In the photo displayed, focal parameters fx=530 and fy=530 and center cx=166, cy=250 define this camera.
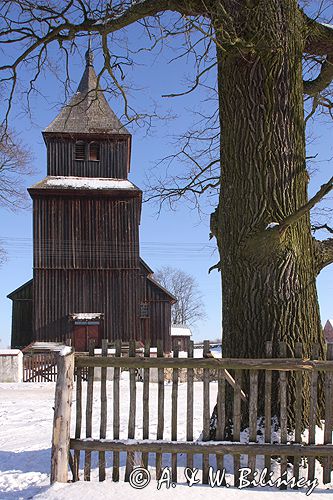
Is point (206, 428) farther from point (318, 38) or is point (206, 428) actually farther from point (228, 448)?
point (318, 38)

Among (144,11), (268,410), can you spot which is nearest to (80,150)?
(144,11)

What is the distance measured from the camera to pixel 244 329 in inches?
245

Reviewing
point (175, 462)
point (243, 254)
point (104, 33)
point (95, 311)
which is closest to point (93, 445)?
point (175, 462)

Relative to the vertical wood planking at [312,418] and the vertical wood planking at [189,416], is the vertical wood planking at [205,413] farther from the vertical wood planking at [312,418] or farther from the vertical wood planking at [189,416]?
the vertical wood planking at [312,418]

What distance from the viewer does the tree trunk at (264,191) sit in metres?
6.19

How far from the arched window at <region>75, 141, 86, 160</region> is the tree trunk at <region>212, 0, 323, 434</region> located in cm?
2570

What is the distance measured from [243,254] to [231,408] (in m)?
1.82

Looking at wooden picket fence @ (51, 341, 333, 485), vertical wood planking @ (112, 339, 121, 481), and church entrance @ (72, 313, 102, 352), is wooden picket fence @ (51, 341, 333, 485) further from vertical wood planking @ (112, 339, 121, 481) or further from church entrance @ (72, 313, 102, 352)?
church entrance @ (72, 313, 102, 352)

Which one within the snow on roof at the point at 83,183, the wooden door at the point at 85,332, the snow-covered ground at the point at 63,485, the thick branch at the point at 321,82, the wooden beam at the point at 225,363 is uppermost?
the snow on roof at the point at 83,183

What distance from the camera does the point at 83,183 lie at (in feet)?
100

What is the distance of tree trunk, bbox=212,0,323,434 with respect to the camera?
20.3 feet

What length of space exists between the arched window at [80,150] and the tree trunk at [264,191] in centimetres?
2570

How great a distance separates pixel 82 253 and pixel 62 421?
24712 mm

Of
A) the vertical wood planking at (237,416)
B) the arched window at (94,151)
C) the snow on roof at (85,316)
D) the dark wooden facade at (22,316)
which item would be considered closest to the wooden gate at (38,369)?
the snow on roof at (85,316)
